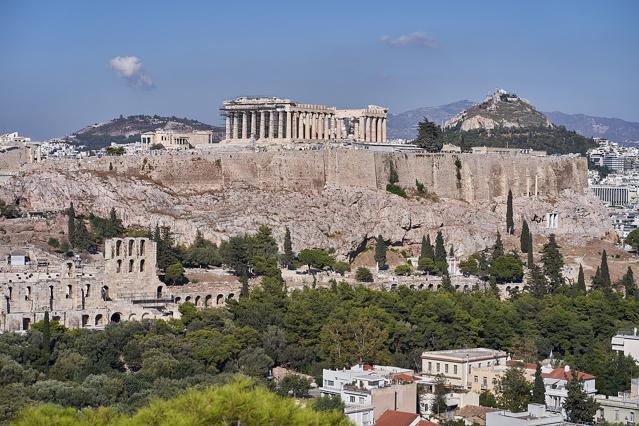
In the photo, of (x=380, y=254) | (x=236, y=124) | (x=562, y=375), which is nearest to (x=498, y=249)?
(x=380, y=254)

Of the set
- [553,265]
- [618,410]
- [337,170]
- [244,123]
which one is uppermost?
[244,123]

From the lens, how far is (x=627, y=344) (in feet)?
A: 163

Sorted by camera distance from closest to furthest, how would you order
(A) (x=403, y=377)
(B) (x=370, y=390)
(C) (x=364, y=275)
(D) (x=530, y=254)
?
(B) (x=370, y=390), (A) (x=403, y=377), (C) (x=364, y=275), (D) (x=530, y=254)

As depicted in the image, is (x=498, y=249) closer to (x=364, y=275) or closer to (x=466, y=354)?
(x=364, y=275)

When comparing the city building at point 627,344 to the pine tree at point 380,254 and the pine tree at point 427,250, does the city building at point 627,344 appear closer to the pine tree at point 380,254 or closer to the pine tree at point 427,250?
the pine tree at point 427,250

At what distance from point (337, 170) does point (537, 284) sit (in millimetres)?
13060

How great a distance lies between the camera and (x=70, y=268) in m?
49.7

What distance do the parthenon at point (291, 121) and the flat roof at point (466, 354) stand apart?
2569 cm

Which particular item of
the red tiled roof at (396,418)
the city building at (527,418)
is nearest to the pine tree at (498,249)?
the city building at (527,418)

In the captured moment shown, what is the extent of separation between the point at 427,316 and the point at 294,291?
5.02 meters

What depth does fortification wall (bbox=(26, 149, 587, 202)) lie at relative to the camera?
62.9 meters

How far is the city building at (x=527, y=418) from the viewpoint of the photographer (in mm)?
35625

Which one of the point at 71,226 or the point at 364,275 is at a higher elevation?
the point at 71,226

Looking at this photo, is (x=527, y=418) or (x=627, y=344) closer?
(x=527, y=418)
